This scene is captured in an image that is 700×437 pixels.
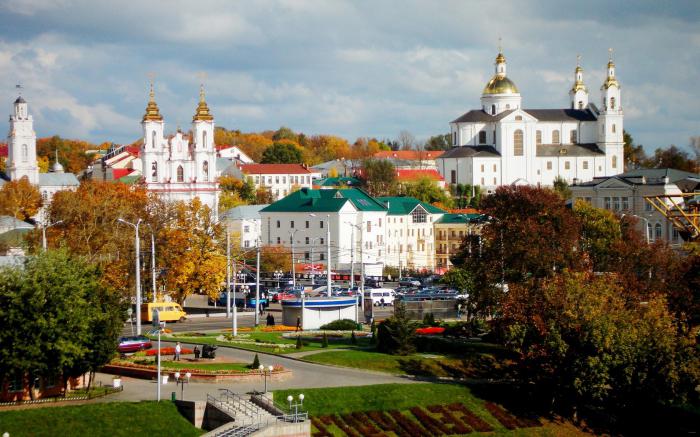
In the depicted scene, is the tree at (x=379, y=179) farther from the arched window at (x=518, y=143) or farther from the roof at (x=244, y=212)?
the roof at (x=244, y=212)

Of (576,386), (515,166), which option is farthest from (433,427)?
(515,166)

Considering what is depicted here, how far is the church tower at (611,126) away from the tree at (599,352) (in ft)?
456

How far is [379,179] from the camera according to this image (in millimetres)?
167125

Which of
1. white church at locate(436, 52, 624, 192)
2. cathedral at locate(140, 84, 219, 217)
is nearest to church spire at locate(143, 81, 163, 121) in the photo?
cathedral at locate(140, 84, 219, 217)

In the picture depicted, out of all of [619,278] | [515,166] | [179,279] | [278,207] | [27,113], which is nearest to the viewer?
[619,278]

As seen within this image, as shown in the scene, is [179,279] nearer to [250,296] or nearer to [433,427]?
[250,296]

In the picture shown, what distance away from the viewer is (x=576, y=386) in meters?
46.2

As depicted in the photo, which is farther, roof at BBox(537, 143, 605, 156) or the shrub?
roof at BBox(537, 143, 605, 156)

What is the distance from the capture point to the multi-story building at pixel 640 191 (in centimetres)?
10062

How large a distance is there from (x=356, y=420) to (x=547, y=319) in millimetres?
9645

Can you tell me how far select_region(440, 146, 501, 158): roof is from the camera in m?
184

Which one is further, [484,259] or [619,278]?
[484,259]

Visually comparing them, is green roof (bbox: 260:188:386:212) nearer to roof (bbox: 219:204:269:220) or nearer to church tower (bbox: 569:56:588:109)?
roof (bbox: 219:204:269:220)

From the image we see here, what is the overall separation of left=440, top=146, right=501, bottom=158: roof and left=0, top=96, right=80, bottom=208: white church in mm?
58143
